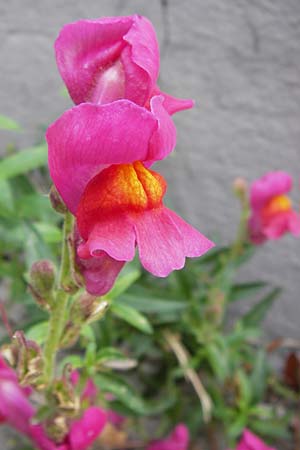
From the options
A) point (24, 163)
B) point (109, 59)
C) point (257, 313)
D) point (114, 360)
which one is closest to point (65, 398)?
point (114, 360)

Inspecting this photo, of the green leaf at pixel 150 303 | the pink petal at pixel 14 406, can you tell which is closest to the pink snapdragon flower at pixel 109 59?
the pink petal at pixel 14 406

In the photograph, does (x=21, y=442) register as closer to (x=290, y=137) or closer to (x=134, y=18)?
(x=290, y=137)

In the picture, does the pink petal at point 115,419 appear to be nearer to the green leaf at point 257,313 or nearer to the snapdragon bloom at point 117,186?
the green leaf at point 257,313

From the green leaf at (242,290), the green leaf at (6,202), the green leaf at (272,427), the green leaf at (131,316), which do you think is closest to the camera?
the green leaf at (131,316)

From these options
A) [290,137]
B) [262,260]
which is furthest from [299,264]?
[290,137]

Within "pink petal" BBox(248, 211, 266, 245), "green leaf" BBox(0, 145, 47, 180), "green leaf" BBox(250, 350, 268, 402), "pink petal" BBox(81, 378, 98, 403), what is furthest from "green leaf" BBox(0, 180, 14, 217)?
"green leaf" BBox(250, 350, 268, 402)

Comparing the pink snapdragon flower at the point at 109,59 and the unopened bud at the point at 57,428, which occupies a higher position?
the pink snapdragon flower at the point at 109,59

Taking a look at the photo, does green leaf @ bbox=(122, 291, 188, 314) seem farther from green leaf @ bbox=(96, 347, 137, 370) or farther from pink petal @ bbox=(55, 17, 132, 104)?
pink petal @ bbox=(55, 17, 132, 104)
